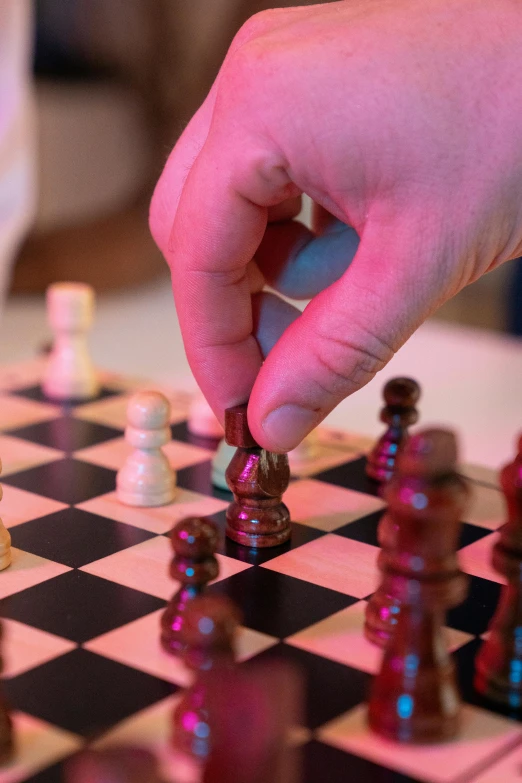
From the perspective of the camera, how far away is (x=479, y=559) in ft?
3.64

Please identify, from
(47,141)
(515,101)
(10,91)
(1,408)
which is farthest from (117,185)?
(515,101)

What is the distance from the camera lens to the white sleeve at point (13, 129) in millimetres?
2842

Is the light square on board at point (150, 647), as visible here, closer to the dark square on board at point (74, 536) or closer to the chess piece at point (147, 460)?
the dark square on board at point (74, 536)

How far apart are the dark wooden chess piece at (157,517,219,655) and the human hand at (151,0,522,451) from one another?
195 millimetres

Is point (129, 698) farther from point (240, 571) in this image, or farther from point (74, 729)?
point (240, 571)

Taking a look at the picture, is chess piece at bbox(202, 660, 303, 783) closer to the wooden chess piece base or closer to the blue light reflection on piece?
the blue light reflection on piece

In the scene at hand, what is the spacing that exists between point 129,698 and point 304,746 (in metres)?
0.14

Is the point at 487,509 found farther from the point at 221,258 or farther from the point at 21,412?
the point at 21,412

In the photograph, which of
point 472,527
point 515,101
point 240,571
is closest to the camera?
point 515,101

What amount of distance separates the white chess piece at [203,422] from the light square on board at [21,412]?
0.21 metres

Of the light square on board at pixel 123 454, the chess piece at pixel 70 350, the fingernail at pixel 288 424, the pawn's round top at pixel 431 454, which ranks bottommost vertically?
the light square on board at pixel 123 454

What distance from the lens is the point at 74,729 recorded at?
2.49 ft

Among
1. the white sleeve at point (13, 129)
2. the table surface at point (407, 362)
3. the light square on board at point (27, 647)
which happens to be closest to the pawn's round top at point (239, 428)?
the light square on board at point (27, 647)

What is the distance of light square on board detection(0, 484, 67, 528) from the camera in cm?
118
